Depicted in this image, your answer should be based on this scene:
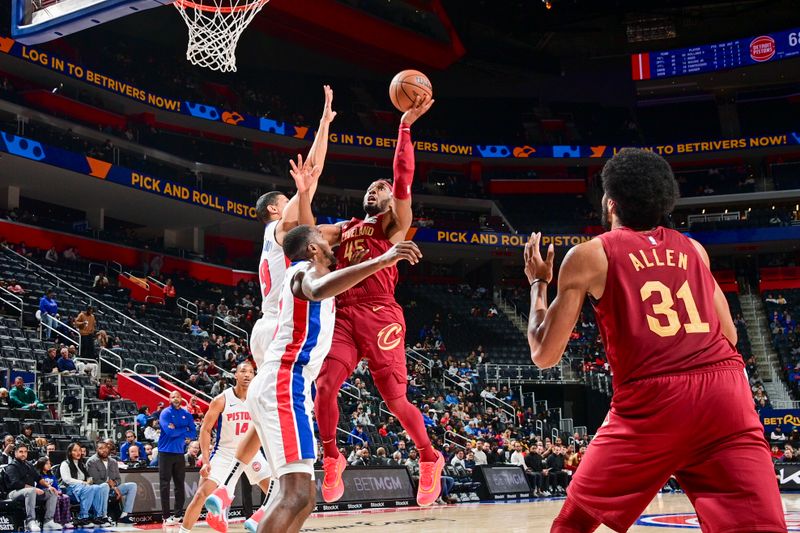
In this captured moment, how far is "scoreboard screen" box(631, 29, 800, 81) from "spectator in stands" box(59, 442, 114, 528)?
33.8 meters

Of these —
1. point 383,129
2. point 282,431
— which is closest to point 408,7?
point 383,129

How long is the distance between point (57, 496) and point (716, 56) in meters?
35.4

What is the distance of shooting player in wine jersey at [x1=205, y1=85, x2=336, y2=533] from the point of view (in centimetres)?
611

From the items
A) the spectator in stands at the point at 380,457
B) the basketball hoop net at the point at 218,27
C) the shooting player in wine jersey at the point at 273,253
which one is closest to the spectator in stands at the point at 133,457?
the spectator in stands at the point at 380,457

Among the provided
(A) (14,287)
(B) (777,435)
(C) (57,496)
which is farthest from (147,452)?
(B) (777,435)

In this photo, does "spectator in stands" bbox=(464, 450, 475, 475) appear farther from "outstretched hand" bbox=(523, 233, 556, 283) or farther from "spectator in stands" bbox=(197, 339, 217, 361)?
"outstretched hand" bbox=(523, 233, 556, 283)

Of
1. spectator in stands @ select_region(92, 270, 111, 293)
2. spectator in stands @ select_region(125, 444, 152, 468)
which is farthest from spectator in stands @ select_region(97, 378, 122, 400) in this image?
spectator in stands @ select_region(92, 270, 111, 293)

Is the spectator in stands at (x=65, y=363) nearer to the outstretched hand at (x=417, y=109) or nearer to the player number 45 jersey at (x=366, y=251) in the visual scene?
the player number 45 jersey at (x=366, y=251)

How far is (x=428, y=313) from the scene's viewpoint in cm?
3491

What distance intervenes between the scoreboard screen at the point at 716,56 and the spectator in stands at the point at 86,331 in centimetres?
2884

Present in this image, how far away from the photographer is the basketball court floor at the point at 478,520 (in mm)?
10469

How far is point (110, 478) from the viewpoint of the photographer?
12.3 metres

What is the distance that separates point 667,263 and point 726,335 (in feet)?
1.38

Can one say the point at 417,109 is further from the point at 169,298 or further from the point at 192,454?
the point at 169,298
